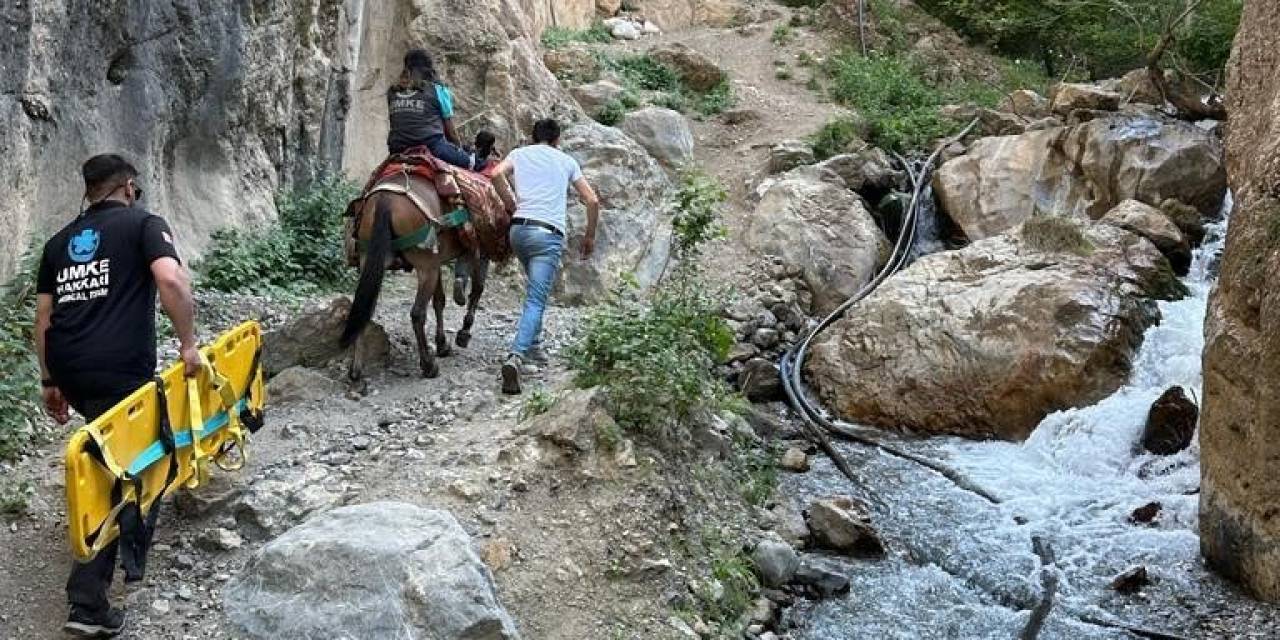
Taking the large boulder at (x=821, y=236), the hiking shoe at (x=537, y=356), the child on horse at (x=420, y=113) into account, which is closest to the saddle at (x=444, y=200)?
the child on horse at (x=420, y=113)

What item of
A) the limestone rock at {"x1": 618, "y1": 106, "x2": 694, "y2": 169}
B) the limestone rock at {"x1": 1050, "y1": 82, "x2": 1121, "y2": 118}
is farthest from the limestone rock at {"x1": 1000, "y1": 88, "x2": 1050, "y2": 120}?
the limestone rock at {"x1": 618, "y1": 106, "x2": 694, "y2": 169}

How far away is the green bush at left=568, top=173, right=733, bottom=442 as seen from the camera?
22.9 ft

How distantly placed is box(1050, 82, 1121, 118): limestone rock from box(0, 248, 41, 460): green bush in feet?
40.0

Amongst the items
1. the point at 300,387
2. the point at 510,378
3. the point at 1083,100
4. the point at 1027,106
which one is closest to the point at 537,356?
the point at 510,378

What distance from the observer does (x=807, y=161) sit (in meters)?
16.0

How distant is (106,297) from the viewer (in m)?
4.88

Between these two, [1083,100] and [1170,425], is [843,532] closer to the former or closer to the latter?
[1170,425]

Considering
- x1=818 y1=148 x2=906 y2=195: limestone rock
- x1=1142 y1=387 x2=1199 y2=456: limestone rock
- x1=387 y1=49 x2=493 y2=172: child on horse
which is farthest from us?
x1=818 y1=148 x2=906 y2=195: limestone rock

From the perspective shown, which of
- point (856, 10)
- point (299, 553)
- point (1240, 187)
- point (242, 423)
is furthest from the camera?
point (856, 10)

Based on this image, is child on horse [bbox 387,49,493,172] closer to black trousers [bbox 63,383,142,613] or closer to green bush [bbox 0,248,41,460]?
green bush [bbox 0,248,41,460]

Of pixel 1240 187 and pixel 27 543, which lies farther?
pixel 1240 187

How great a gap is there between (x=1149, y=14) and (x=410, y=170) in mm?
14412

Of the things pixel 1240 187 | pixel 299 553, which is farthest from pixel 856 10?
pixel 299 553

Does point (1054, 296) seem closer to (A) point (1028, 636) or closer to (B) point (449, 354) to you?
(A) point (1028, 636)
